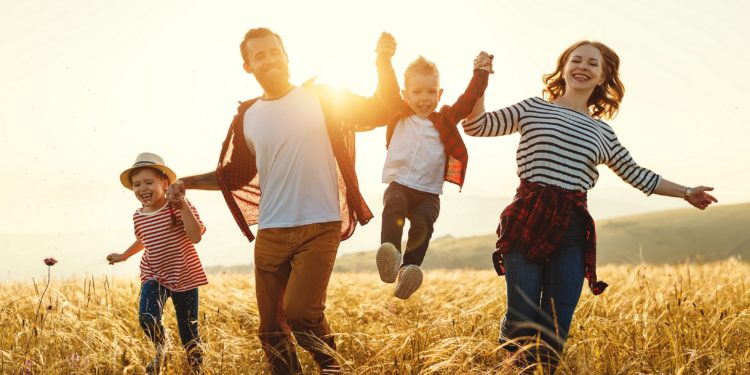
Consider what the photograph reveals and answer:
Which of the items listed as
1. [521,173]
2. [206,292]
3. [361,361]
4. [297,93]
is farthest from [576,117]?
[206,292]

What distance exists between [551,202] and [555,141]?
38 cm

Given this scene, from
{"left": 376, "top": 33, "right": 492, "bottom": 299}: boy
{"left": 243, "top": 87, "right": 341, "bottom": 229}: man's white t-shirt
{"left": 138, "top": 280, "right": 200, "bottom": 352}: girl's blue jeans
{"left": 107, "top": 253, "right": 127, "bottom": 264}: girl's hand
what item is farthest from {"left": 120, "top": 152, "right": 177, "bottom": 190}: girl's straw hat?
{"left": 376, "top": 33, "right": 492, "bottom": 299}: boy

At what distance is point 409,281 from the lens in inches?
163

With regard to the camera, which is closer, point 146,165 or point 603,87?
point 603,87

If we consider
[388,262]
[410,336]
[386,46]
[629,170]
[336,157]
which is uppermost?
[386,46]

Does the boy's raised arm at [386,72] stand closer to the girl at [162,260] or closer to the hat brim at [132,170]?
the girl at [162,260]

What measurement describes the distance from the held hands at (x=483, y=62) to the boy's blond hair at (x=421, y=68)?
2.44 feet

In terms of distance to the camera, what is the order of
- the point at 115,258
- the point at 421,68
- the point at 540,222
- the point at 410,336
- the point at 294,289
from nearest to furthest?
the point at 540,222
the point at 294,289
the point at 410,336
the point at 421,68
the point at 115,258

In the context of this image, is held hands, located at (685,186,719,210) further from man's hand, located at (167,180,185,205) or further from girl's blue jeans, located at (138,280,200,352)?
girl's blue jeans, located at (138,280,200,352)

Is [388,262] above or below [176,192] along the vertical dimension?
below

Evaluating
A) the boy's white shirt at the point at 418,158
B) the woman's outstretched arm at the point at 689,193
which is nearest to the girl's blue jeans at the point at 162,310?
the boy's white shirt at the point at 418,158

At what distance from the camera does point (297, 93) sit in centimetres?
405

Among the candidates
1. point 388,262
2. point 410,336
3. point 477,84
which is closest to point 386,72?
point 477,84

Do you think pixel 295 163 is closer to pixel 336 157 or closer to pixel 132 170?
pixel 336 157
